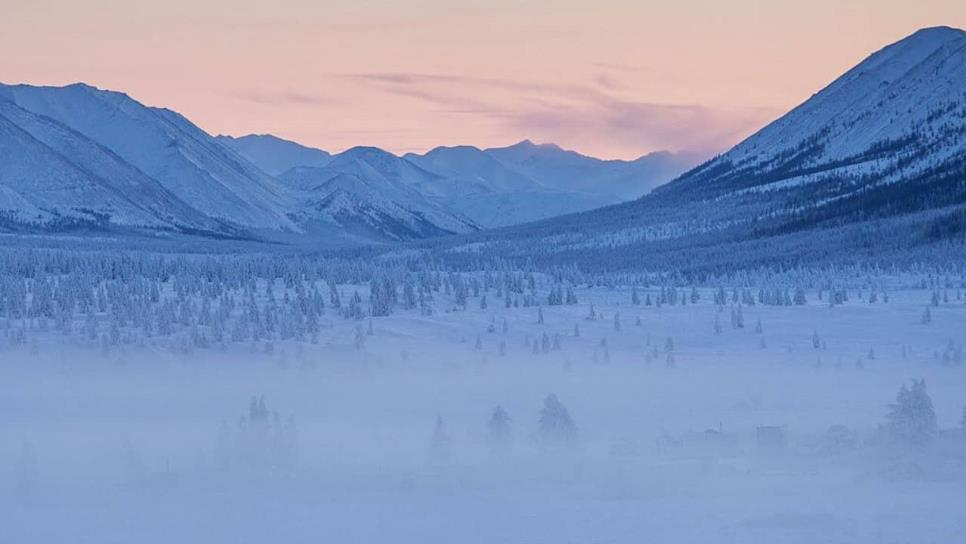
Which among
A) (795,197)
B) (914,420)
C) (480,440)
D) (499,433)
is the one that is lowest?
(480,440)

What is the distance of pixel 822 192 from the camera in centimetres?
10581

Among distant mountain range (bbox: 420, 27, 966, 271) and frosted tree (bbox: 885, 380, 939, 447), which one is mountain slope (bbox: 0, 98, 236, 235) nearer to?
distant mountain range (bbox: 420, 27, 966, 271)

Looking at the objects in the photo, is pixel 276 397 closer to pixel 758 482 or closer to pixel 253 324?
pixel 253 324

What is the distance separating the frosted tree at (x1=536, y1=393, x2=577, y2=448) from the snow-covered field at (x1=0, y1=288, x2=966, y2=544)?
3 cm

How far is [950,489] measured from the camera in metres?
18.6

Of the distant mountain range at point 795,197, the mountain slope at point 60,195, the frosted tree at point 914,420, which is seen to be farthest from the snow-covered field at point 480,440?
the mountain slope at point 60,195

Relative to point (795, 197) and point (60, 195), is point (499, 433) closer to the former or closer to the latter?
point (795, 197)

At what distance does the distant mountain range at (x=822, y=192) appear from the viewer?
80812mm

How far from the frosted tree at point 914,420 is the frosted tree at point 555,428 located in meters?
4.37

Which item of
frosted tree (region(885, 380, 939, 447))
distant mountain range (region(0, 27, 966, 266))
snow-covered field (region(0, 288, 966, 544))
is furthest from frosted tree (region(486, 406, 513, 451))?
distant mountain range (region(0, 27, 966, 266))

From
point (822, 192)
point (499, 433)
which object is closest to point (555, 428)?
point (499, 433)

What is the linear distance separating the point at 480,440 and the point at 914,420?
19.8 feet

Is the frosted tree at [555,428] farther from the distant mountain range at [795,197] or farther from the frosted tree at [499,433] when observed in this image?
the distant mountain range at [795,197]

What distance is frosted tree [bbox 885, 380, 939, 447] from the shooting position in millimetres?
20000
